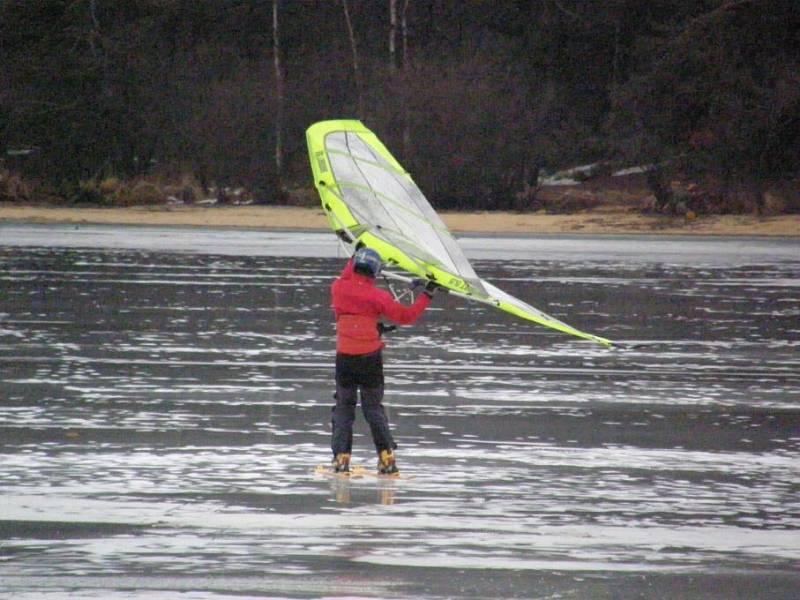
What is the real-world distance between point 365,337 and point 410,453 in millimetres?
1284

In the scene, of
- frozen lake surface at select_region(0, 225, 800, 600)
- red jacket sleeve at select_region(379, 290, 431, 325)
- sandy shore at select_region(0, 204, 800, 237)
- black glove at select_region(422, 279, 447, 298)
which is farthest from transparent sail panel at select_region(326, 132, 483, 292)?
sandy shore at select_region(0, 204, 800, 237)

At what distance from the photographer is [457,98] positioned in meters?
49.0

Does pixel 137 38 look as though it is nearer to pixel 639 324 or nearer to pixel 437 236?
pixel 639 324

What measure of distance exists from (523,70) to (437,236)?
1698 inches

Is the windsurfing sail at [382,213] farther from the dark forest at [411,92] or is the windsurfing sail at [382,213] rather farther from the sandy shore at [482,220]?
the dark forest at [411,92]

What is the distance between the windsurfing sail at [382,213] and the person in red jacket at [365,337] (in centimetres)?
32

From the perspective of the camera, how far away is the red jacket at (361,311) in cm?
998

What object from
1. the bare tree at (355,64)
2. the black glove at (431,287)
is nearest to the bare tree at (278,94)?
the bare tree at (355,64)

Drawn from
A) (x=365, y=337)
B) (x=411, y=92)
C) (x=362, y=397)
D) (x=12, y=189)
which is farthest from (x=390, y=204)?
(x=411, y=92)

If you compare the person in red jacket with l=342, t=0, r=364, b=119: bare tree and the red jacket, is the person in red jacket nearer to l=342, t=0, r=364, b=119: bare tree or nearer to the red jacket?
the red jacket

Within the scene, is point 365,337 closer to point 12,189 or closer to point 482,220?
point 482,220

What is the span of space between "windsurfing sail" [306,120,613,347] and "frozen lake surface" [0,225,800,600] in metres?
1.16

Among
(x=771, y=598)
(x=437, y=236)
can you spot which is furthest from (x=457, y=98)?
(x=771, y=598)

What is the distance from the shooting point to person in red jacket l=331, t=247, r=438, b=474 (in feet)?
32.8
